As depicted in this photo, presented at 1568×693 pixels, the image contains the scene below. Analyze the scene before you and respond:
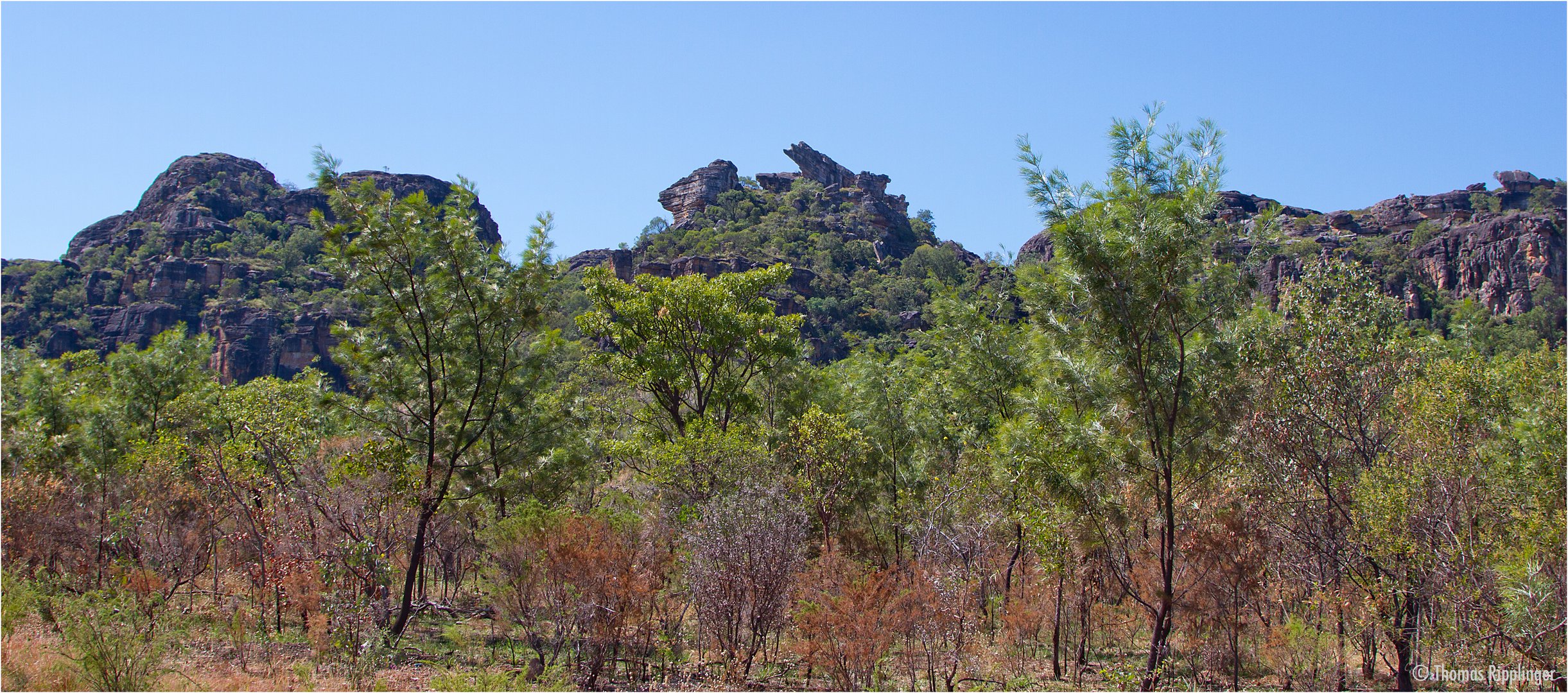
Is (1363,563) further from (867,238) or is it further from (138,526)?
(867,238)

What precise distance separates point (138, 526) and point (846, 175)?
129 m

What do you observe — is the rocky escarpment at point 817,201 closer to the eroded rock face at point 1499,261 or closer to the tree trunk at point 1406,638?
the eroded rock face at point 1499,261

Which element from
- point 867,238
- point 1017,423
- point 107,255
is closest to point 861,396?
point 1017,423

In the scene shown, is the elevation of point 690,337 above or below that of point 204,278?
below

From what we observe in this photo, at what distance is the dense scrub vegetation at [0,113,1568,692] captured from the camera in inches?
342

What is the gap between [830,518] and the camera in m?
15.5

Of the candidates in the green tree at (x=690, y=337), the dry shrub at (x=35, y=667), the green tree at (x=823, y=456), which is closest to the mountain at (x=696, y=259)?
the green tree at (x=690, y=337)

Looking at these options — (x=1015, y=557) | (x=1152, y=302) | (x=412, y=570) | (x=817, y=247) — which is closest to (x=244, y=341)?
(x=817, y=247)

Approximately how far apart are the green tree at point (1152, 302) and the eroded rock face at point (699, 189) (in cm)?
10891

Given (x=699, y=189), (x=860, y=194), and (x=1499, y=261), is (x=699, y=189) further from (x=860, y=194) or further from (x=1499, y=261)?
(x=1499, y=261)

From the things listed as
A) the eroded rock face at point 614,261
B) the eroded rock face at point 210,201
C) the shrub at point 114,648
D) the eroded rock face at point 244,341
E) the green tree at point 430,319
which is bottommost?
the shrub at point 114,648

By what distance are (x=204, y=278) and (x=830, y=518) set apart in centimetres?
9312

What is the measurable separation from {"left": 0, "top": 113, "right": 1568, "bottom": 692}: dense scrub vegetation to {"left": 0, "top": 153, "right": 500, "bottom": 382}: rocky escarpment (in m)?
53.2

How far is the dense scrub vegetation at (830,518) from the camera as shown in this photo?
28.5 feet
